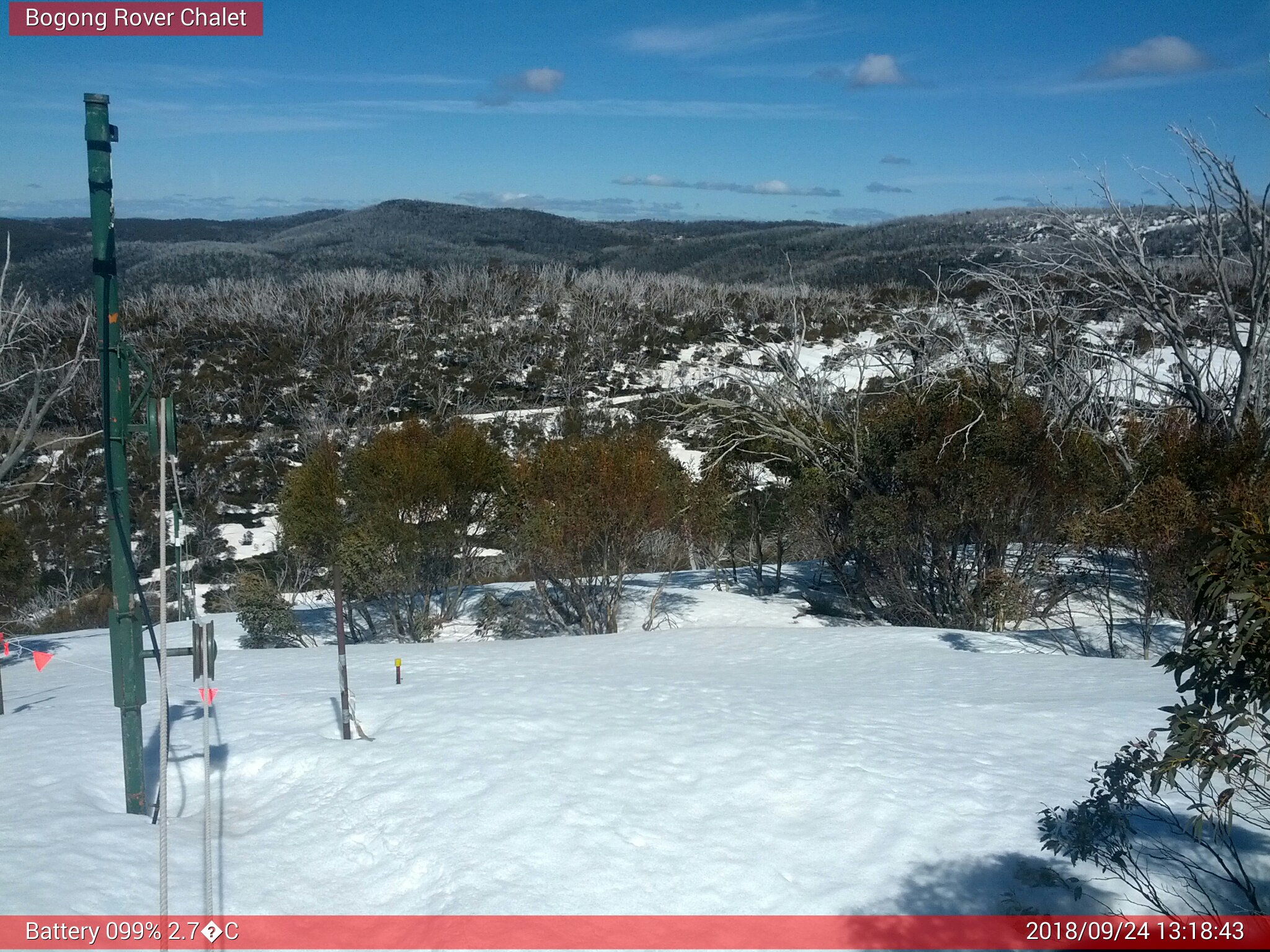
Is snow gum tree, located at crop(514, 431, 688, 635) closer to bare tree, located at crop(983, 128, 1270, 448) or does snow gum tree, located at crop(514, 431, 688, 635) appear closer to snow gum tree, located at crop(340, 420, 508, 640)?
snow gum tree, located at crop(340, 420, 508, 640)

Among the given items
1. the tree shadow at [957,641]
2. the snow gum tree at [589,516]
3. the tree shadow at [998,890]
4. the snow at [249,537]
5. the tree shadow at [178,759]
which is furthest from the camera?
the snow at [249,537]

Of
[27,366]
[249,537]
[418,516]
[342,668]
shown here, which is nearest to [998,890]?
[342,668]

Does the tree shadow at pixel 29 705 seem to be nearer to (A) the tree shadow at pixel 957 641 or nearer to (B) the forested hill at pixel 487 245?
(A) the tree shadow at pixel 957 641

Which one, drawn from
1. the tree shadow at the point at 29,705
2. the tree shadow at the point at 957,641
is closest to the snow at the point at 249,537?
the tree shadow at the point at 29,705

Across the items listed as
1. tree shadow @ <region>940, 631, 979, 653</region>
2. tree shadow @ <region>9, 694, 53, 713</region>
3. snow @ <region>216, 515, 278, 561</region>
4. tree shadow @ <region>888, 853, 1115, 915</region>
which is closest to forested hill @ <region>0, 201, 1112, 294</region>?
snow @ <region>216, 515, 278, 561</region>

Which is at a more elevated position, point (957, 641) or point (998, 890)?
point (998, 890)

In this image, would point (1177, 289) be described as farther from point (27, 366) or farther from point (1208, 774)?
point (27, 366)
